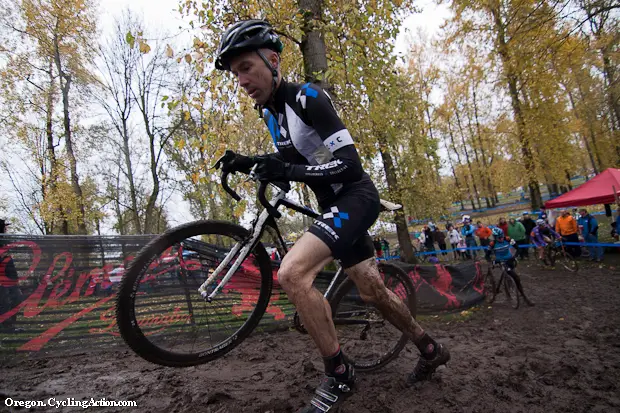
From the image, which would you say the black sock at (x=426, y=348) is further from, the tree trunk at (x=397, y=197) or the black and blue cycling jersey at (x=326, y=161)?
the tree trunk at (x=397, y=197)

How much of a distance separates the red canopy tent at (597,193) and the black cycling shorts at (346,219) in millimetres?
15172

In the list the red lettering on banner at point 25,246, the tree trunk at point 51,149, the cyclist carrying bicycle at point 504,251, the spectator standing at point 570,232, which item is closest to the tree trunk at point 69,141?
the tree trunk at point 51,149

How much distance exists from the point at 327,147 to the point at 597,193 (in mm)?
16155

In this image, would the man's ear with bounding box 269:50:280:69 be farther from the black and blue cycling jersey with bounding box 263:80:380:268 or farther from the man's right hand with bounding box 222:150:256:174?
the man's right hand with bounding box 222:150:256:174

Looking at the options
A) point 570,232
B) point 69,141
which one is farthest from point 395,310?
point 69,141

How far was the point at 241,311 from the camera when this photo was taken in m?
3.28

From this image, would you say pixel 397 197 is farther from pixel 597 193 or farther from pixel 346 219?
pixel 346 219

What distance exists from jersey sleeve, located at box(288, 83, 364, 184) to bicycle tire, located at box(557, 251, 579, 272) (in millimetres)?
13634

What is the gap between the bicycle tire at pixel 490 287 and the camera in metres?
9.36

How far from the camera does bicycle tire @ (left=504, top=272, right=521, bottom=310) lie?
8625 millimetres

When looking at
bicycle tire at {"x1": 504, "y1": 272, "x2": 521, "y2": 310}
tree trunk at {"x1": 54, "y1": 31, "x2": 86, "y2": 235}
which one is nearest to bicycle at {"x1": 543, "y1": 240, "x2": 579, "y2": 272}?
bicycle tire at {"x1": 504, "y1": 272, "x2": 521, "y2": 310}

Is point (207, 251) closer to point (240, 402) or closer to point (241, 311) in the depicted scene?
point (241, 311)

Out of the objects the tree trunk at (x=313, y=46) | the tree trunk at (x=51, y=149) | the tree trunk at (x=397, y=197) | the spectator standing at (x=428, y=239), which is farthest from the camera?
the spectator standing at (x=428, y=239)

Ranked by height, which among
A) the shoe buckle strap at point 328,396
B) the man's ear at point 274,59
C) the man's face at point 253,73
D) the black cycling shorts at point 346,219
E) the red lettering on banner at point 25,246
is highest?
the man's ear at point 274,59
